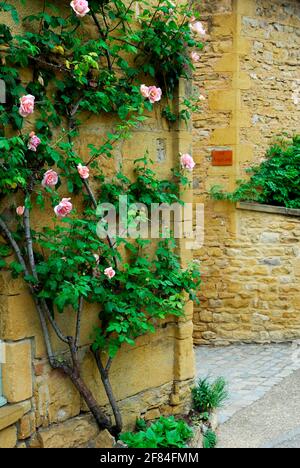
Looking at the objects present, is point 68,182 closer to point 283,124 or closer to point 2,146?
point 2,146

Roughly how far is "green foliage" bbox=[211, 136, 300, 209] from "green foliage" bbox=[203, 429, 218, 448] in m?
3.85

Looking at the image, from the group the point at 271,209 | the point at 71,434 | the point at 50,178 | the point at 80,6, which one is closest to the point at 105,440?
the point at 71,434

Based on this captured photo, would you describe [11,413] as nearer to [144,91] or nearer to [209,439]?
[209,439]

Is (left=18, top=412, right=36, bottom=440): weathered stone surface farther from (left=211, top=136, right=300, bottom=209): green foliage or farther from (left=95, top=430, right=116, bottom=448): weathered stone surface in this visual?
(left=211, top=136, right=300, bottom=209): green foliage

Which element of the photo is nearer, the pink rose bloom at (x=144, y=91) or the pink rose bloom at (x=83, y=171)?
the pink rose bloom at (x=83, y=171)

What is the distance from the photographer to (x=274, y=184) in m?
7.38

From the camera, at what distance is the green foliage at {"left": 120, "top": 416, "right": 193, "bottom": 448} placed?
11.4ft

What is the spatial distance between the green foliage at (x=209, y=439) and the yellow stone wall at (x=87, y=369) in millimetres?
282

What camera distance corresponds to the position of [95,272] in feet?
11.5

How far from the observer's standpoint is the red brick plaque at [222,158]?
7465mm

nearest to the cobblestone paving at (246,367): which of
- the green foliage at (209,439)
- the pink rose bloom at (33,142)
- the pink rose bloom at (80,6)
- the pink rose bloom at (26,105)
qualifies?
the green foliage at (209,439)

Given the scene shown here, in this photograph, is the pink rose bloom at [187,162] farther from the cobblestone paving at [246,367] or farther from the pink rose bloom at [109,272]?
the cobblestone paving at [246,367]

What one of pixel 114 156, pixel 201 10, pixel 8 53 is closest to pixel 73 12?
pixel 8 53
